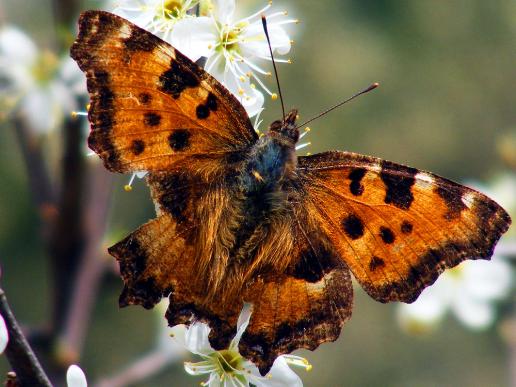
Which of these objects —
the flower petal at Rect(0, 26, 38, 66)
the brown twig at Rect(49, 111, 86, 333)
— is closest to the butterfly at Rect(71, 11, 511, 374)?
the brown twig at Rect(49, 111, 86, 333)

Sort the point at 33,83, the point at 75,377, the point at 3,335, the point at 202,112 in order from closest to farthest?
1. the point at 3,335
2. the point at 75,377
3. the point at 202,112
4. the point at 33,83

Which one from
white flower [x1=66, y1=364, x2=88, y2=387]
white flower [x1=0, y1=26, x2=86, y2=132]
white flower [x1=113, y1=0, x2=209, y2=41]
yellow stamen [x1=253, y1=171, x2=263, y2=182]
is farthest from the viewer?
white flower [x1=0, y1=26, x2=86, y2=132]

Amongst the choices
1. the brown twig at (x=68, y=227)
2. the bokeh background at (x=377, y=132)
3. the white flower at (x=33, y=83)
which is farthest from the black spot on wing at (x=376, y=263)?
the bokeh background at (x=377, y=132)

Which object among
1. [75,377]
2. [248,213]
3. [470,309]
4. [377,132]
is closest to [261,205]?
[248,213]

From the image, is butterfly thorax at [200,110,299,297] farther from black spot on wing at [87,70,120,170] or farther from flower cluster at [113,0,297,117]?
black spot on wing at [87,70,120,170]

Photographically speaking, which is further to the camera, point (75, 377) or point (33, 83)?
point (33, 83)

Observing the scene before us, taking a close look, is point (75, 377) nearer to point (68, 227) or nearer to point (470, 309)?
point (68, 227)

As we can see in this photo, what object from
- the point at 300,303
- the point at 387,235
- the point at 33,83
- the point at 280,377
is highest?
the point at 33,83
